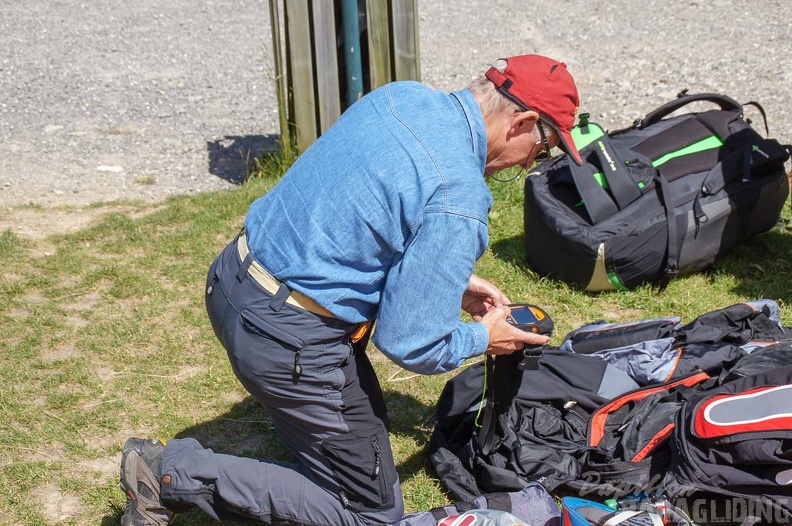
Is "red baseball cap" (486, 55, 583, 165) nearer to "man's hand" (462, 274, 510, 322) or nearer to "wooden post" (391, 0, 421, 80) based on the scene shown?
"man's hand" (462, 274, 510, 322)

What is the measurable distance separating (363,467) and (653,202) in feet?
8.48

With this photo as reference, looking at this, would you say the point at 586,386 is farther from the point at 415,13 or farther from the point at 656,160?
the point at 415,13

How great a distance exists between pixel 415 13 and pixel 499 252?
1939 millimetres

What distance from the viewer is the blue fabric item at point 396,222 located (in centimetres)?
242

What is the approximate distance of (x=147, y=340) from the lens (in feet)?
15.0

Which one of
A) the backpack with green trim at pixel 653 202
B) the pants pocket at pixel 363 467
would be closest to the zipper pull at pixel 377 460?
the pants pocket at pixel 363 467

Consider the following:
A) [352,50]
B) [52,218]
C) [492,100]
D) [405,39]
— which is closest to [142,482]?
[492,100]

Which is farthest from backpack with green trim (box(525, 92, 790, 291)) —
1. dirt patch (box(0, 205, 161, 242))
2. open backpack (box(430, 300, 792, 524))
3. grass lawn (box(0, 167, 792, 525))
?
dirt patch (box(0, 205, 161, 242))

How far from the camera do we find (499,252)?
5410 mm

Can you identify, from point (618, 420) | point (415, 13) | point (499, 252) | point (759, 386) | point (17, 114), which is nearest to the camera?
point (759, 386)

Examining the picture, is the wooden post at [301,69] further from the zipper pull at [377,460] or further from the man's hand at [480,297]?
the zipper pull at [377,460]

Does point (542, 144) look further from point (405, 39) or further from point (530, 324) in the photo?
point (405, 39)

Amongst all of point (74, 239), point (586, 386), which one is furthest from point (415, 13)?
point (586, 386)

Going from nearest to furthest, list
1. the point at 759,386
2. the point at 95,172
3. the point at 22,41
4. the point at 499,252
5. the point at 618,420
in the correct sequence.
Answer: the point at 759,386 → the point at 618,420 → the point at 499,252 → the point at 95,172 → the point at 22,41
